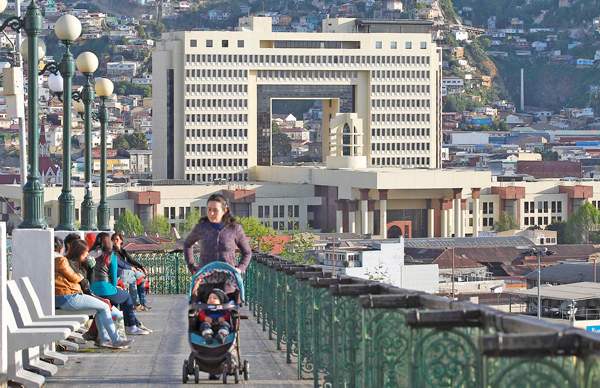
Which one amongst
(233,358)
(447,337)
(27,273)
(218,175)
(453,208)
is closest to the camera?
(447,337)

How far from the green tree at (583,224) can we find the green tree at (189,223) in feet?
109

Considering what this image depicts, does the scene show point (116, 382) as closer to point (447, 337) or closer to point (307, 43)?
point (447, 337)

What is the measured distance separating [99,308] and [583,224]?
109778mm

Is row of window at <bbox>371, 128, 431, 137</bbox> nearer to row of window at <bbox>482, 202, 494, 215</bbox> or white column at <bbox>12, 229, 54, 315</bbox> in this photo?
row of window at <bbox>482, 202, 494, 215</bbox>

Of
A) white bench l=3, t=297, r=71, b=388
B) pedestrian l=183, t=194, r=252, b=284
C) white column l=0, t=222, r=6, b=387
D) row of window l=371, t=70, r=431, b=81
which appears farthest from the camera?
row of window l=371, t=70, r=431, b=81

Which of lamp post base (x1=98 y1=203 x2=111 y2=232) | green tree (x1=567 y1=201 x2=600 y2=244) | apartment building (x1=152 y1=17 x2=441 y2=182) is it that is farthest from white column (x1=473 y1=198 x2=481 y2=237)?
lamp post base (x1=98 y1=203 x2=111 y2=232)

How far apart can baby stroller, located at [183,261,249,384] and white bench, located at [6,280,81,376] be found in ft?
4.09

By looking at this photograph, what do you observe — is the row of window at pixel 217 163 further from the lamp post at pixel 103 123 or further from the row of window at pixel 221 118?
the lamp post at pixel 103 123

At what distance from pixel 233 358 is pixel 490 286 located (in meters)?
69.8

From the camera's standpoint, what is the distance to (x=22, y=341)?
12.8m

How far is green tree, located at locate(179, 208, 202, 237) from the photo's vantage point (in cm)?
10631

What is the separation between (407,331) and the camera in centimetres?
948

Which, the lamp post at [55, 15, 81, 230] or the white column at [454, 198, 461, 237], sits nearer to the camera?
the lamp post at [55, 15, 81, 230]

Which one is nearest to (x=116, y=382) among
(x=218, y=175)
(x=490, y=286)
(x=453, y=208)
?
(x=490, y=286)
